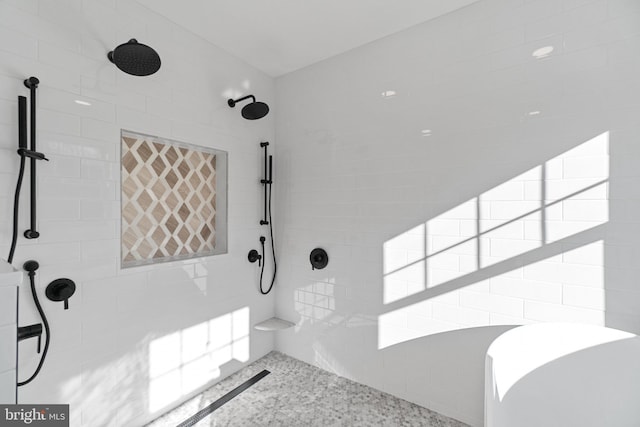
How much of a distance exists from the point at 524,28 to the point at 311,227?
187 centimetres

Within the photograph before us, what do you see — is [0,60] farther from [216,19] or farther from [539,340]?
[539,340]

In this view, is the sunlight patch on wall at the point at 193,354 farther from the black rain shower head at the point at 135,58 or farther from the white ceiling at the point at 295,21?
the white ceiling at the point at 295,21

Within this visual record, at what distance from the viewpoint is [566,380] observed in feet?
3.97

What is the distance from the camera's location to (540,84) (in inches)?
64.2

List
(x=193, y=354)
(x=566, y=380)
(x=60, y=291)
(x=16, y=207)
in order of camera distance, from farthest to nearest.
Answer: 1. (x=193, y=354)
2. (x=60, y=291)
3. (x=16, y=207)
4. (x=566, y=380)

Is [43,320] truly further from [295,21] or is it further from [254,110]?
[295,21]

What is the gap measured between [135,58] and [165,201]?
2.93 ft

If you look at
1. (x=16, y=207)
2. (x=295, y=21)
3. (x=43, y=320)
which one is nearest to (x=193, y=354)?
(x=43, y=320)

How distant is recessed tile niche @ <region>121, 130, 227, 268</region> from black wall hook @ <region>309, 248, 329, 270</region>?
2.31 ft

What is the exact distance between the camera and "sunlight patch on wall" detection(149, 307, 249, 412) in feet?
6.26

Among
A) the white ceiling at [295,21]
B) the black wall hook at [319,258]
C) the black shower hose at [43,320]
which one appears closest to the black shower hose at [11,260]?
the black shower hose at [43,320]

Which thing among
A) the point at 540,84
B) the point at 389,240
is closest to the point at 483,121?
the point at 540,84

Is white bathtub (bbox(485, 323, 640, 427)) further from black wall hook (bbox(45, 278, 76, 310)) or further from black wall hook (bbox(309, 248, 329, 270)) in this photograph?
black wall hook (bbox(45, 278, 76, 310))

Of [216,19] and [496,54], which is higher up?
[216,19]
